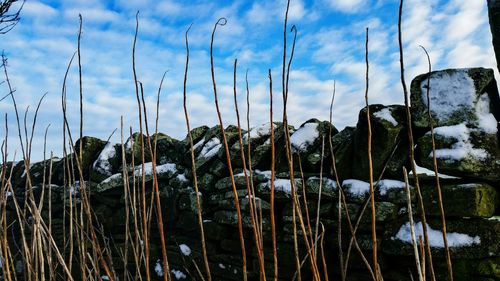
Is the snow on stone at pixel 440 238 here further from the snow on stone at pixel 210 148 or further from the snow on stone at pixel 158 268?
the snow on stone at pixel 158 268

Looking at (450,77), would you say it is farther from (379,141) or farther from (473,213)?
(473,213)

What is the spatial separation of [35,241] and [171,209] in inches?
101

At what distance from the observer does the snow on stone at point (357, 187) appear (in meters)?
2.73

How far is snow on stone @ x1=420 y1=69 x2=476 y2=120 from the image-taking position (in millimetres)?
2682

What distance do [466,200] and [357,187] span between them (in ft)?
2.12

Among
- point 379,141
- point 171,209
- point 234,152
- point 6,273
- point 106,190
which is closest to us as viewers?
point 6,273

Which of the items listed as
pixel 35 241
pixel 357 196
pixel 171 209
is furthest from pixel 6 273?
pixel 171 209

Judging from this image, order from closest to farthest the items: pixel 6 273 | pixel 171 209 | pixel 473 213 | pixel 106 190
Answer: pixel 6 273, pixel 473 213, pixel 171 209, pixel 106 190

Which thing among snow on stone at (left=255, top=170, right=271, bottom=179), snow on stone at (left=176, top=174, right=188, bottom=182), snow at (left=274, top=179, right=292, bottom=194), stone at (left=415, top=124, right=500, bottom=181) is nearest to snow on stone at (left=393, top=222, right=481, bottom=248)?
stone at (left=415, top=124, right=500, bottom=181)

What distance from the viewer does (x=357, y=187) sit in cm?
277

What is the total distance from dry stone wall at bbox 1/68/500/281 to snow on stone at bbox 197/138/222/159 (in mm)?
14

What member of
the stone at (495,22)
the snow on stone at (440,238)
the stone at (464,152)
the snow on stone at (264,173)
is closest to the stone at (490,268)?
the snow on stone at (440,238)

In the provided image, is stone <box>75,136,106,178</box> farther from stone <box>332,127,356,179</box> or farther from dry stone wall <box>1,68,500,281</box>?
stone <box>332,127,356,179</box>

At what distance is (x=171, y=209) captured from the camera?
363 centimetres
